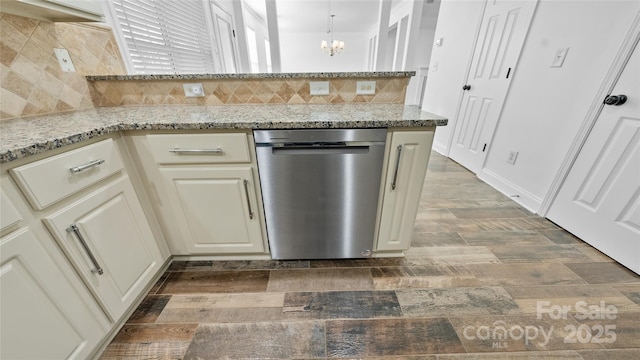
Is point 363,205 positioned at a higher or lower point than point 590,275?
higher

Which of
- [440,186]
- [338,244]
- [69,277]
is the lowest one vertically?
[440,186]

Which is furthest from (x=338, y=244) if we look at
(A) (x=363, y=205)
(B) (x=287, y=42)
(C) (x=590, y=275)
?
(B) (x=287, y=42)

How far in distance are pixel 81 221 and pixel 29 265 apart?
0.59 feet

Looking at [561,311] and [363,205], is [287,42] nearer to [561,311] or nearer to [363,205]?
[363,205]

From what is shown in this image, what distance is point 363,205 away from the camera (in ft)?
3.92

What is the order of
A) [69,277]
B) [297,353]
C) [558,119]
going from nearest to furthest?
[69,277], [297,353], [558,119]

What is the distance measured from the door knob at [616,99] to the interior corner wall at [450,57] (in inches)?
60.7

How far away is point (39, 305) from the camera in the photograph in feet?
2.36

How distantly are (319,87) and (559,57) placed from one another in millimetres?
1837

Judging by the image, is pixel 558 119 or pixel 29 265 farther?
pixel 558 119

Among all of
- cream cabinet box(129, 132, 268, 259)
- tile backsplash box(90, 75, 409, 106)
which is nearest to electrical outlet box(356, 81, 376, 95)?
tile backsplash box(90, 75, 409, 106)

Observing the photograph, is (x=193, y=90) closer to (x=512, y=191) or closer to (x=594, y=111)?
(x=594, y=111)

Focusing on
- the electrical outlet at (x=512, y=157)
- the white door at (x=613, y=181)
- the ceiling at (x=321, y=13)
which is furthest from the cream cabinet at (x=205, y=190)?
the ceiling at (x=321, y=13)

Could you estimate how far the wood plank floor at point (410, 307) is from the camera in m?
0.98
